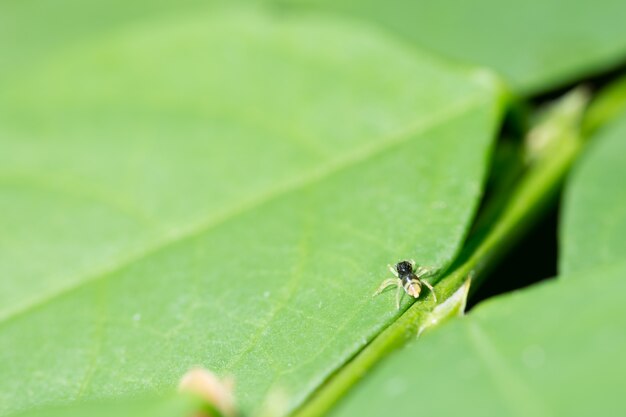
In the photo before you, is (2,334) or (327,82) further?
(327,82)

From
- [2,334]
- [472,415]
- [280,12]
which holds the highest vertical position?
[280,12]

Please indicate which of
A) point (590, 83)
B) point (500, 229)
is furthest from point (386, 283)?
point (590, 83)

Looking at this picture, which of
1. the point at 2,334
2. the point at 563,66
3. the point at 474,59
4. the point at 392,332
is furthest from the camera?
the point at 474,59

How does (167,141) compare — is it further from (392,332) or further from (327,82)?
(392,332)

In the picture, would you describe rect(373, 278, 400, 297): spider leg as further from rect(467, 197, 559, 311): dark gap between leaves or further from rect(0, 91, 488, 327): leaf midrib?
rect(0, 91, 488, 327): leaf midrib

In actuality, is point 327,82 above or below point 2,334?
above

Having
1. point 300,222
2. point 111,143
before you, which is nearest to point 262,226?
point 300,222
